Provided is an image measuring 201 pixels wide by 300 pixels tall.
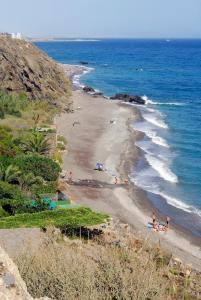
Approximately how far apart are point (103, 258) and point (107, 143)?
1517 inches

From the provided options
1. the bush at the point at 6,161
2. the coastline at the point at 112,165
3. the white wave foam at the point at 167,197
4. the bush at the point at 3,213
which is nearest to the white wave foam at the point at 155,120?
the coastline at the point at 112,165

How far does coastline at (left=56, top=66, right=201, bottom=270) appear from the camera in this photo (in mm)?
31703

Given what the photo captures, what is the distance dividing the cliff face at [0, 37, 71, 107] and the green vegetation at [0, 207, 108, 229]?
42635mm

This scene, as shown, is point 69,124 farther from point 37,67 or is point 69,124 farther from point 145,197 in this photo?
point 145,197

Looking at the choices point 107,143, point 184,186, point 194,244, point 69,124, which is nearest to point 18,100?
point 69,124

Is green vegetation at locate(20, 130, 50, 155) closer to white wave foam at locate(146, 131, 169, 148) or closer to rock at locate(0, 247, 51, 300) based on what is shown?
white wave foam at locate(146, 131, 169, 148)

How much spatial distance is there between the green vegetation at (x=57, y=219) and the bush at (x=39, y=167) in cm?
855

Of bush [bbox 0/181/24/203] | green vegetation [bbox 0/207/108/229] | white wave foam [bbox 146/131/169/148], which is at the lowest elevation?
white wave foam [bbox 146/131/169/148]

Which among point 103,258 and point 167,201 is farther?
point 167,201

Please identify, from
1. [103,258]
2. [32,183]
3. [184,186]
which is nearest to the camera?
[103,258]

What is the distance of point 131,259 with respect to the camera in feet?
57.1

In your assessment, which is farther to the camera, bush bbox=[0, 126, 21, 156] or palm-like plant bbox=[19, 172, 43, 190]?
bush bbox=[0, 126, 21, 156]

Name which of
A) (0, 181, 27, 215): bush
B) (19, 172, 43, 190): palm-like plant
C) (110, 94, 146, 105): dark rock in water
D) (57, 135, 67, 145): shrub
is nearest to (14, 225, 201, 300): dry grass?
(0, 181, 27, 215): bush

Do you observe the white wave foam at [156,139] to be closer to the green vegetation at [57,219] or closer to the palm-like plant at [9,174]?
the palm-like plant at [9,174]
